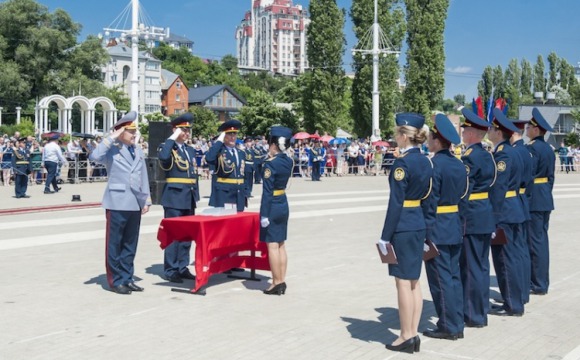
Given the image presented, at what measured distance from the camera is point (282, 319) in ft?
24.6

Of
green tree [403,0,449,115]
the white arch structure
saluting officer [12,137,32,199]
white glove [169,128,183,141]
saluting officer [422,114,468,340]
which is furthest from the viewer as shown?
green tree [403,0,449,115]

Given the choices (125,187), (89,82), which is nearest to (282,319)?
(125,187)

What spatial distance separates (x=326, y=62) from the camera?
58.7 metres

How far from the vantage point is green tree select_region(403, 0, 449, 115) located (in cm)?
6006

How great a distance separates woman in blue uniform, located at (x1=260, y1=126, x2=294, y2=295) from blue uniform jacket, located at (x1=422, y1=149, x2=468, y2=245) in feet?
7.83

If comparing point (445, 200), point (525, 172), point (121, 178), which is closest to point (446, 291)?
point (445, 200)

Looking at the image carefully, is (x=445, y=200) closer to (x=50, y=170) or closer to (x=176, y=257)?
(x=176, y=257)

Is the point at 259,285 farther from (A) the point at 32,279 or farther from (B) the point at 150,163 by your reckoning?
(B) the point at 150,163

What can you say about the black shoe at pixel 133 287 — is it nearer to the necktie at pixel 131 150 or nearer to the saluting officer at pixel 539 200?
the necktie at pixel 131 150

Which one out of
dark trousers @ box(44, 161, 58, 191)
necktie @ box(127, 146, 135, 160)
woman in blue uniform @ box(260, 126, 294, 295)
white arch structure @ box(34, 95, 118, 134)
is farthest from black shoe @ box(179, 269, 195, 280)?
white arch structure @ box(34, 95, 118, 134)

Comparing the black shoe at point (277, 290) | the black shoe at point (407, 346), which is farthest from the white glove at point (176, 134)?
the black shoe at point (407, 346)

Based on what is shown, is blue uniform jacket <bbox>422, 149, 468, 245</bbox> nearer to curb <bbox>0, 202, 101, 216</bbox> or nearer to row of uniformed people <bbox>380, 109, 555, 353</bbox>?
row of uniformed people <bbox>380, 109, 555, 353</bbox>

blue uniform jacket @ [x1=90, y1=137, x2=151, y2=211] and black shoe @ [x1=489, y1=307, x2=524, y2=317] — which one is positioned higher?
blue uniform jacket @ [x1=90, y1=137, x2=151, y2=211]

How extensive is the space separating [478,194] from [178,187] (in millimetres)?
3999
